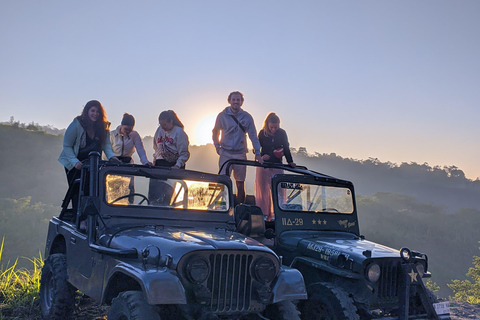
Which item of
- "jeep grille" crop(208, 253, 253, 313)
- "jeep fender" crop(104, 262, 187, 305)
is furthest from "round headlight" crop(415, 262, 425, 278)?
"jeep fender" crop(104, 262, 187, 305)

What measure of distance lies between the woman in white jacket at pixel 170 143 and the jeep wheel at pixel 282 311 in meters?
3.13

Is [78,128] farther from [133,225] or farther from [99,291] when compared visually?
[99,291]

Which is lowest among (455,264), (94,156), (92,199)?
(455,264)

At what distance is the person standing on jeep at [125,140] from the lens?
666 cm

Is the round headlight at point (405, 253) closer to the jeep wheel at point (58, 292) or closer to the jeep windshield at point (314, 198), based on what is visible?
the jeep windshield at point (314, 198)

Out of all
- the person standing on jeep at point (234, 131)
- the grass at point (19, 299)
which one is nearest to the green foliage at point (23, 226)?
the grass at point (19, 299)

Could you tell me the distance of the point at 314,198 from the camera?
20.1 ft

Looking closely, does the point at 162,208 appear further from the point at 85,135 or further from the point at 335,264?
the point at 335,264

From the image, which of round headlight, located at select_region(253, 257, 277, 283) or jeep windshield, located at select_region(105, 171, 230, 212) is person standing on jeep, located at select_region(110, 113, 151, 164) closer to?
jeep windshield, located at select_region(105, 171, 230, 212)

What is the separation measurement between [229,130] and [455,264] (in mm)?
66969

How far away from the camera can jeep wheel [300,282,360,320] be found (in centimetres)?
441

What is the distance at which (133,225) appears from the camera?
4160 millimetres

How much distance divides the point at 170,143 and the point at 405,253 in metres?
3.27

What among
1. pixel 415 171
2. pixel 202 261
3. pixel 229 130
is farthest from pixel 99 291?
pixel 415 171
